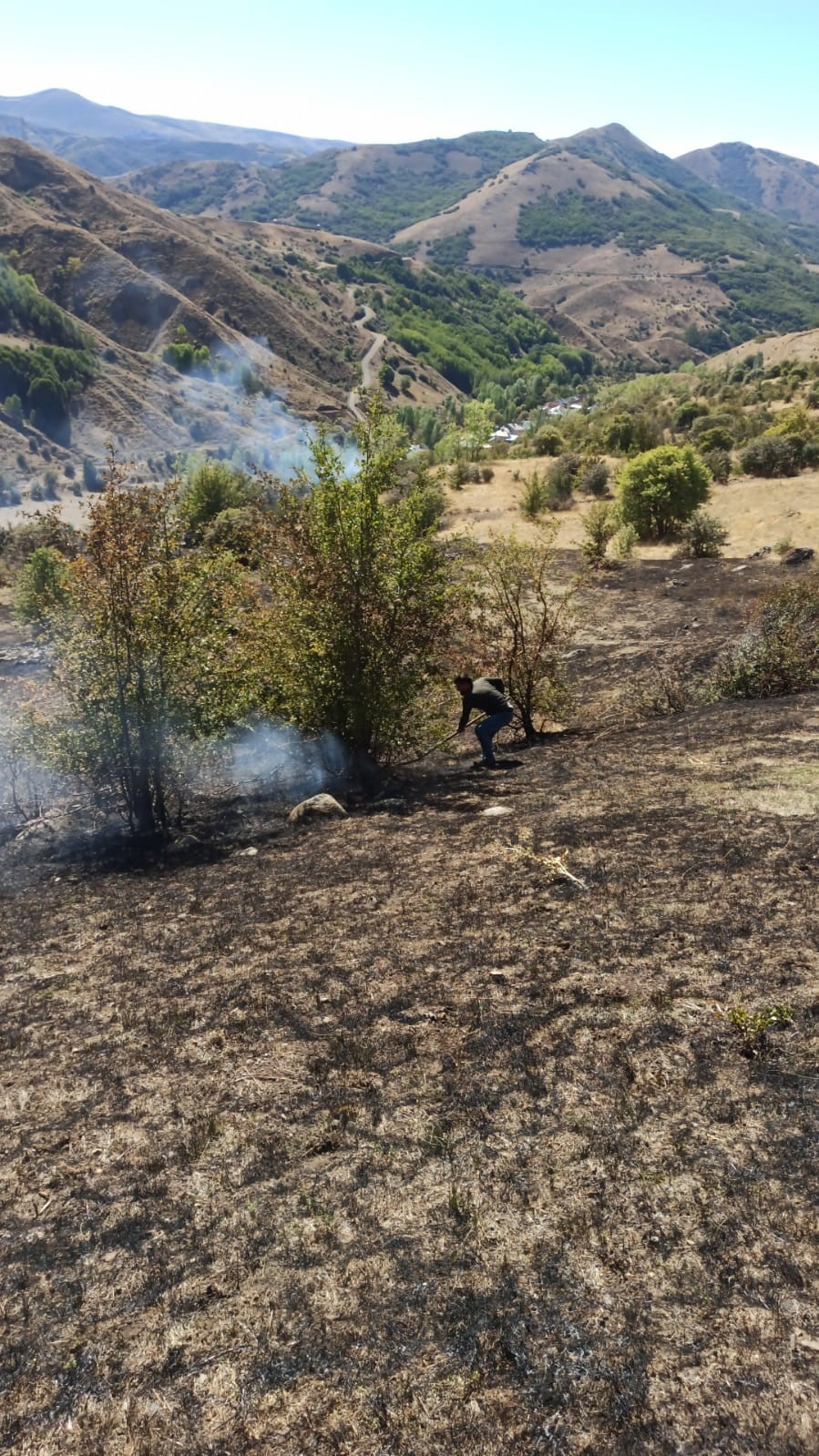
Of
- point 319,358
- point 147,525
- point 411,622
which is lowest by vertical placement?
point 411,622

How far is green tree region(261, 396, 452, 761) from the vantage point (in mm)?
9461

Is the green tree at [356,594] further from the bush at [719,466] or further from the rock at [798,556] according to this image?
the bush at [719,466]

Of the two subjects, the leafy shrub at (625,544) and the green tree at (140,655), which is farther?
the leafy shrub at (625,544)

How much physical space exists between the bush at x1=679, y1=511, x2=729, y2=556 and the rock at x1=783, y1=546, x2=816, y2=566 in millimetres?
2818

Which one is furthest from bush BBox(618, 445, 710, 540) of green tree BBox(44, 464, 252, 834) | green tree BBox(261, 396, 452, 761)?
green tree BBox(44, 464, 252, 834)

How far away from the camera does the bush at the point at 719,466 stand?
30516 mm

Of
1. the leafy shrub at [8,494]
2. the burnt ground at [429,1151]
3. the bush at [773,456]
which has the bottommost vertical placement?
the leafy shrub at [8,494]

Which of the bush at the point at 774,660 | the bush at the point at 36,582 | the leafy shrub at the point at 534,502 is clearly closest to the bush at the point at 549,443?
the leafy shrub at the point at 534,502

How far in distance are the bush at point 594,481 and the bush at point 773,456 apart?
5.33 m

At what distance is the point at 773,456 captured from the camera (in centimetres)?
3008

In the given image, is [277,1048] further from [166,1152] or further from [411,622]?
[411,622]

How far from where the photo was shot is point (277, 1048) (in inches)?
198

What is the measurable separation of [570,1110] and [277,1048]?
187 centimetres

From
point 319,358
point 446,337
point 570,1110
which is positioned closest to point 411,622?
point 570,1110
